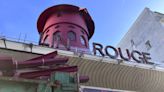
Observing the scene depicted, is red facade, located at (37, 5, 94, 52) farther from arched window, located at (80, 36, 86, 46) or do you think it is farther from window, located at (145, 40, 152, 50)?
window, located at (145, 40, 152, 50)

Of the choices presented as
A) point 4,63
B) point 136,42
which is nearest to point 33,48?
point 4,63

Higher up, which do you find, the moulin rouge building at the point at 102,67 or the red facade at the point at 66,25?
the red facade at the point at 66,25

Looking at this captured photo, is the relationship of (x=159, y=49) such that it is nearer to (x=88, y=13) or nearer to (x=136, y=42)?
(x=136, y=42)

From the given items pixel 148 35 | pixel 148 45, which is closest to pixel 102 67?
pixel 148 45

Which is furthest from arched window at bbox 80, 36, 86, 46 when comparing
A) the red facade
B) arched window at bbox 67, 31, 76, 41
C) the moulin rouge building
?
the moulin rouge building

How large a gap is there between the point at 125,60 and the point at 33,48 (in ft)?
10.6

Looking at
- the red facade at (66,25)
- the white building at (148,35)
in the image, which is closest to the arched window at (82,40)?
the red facade at (66,25)

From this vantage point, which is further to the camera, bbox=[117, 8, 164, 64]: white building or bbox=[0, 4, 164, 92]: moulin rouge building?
bbox=[117, 8, 164, 64]: white building

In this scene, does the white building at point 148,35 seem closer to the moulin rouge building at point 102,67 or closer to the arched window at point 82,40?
the moulin rouge building at point 102,67

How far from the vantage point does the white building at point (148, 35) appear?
1438 cm

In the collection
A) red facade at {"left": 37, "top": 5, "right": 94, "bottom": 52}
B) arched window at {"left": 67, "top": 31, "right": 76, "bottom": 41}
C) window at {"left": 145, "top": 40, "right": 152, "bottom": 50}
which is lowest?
window at {"left": 145, "top": 40, "right": 152, "bottom": 50}

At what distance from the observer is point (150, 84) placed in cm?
1043

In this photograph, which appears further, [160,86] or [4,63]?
[160,86]

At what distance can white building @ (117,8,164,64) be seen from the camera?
47.2ft
